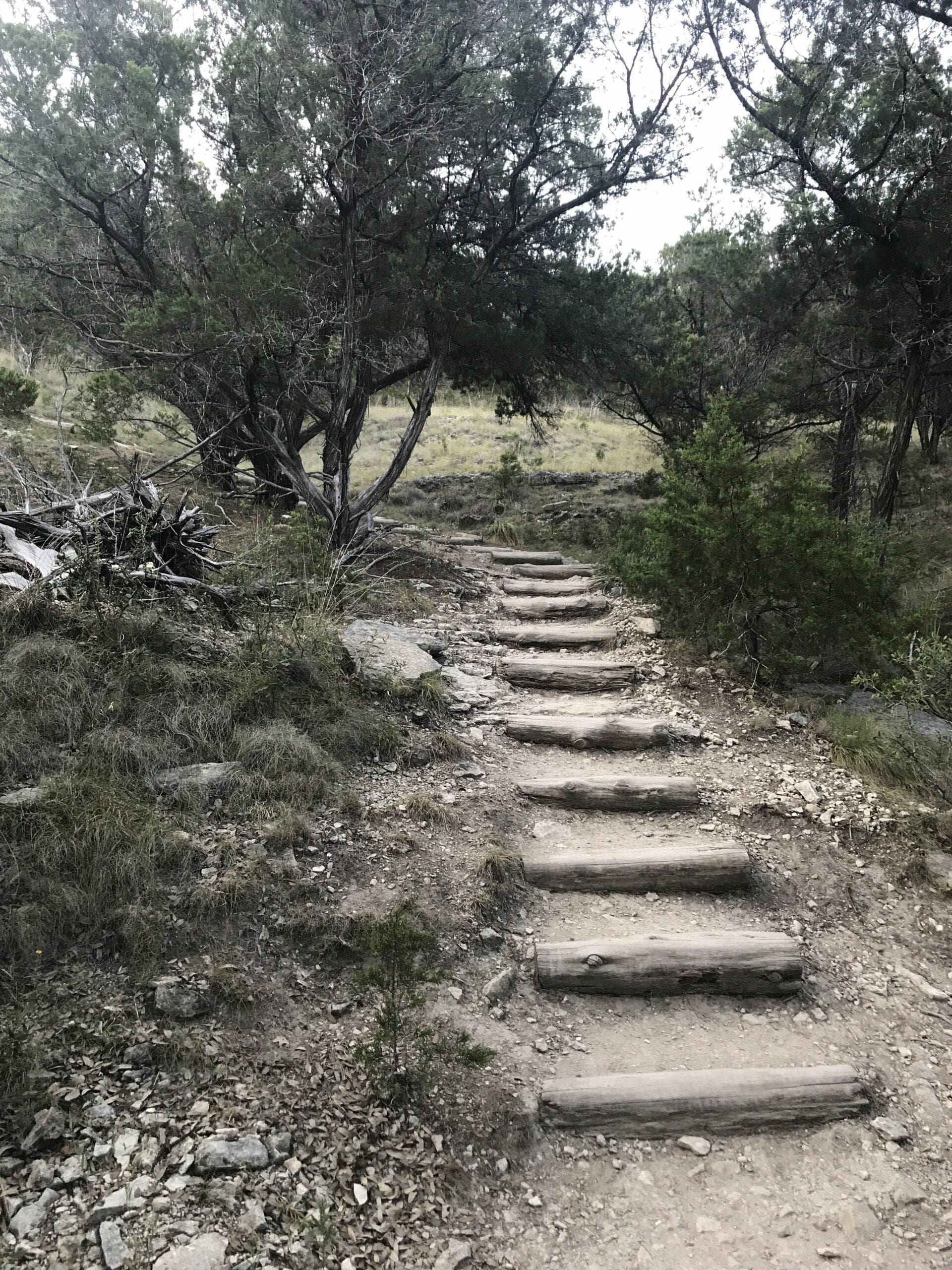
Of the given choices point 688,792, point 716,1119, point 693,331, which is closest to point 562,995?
point 716,1119

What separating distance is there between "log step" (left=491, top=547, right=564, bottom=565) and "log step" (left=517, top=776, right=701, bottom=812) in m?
6.00

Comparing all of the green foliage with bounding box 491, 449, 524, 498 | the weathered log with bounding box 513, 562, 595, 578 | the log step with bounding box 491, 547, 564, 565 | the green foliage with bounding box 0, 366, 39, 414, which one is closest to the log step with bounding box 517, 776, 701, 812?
the weathered log with bounding box 513, 562, 595, 578

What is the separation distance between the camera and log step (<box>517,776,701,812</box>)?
4.68 meters

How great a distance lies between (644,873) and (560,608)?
4.28m

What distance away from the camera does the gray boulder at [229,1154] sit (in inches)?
95.3

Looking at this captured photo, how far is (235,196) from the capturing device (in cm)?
852

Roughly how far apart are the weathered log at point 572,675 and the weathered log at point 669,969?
288cm

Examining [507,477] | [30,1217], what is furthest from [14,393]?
[30,1217]

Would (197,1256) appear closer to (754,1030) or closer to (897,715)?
(754,1030)

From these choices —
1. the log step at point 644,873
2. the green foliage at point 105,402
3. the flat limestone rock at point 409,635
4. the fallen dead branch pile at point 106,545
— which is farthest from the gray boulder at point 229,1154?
the green foliage at point 105,402

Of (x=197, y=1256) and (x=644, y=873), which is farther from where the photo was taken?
(x=644, y=873)

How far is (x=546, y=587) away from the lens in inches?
353

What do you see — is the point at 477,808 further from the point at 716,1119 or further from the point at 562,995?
the point at 716,1119

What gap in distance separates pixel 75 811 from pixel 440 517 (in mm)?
10790
